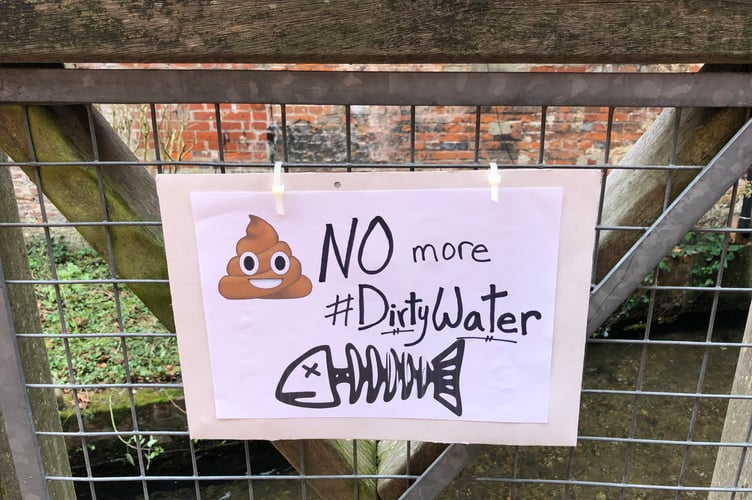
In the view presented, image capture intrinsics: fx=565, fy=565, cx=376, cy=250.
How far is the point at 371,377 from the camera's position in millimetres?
1026

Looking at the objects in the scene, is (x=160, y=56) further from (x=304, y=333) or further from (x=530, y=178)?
(x=530, y=178)

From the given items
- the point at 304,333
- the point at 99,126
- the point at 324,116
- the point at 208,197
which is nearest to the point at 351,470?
the point at 304,333

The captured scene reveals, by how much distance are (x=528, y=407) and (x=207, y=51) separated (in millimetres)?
812

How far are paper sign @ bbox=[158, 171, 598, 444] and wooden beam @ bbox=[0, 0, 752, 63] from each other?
20 cm

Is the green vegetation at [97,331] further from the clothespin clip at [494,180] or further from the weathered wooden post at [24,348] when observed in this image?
the clothespin clip at [494,180]

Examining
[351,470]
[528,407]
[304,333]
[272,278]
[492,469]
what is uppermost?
[272,278]

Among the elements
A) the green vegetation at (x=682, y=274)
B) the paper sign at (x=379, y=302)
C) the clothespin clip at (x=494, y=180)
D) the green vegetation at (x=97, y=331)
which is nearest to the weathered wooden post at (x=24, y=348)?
the paper sign at (x=379, y=302)

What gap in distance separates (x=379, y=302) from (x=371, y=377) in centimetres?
15

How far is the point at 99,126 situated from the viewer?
1031 mm

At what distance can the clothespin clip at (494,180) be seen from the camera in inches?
35.9

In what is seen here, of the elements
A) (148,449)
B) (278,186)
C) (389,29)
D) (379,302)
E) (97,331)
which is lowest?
(148,449)

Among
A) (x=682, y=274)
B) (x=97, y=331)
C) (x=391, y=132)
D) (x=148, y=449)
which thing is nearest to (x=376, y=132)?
(x=391, y=132)

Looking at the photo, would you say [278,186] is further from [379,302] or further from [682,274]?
[682,274]

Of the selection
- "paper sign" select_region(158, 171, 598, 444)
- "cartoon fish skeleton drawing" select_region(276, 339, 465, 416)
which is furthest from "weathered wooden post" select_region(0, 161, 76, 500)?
"cartoon fish skeleton drawing" select_region(276, 339, 465, 416)
